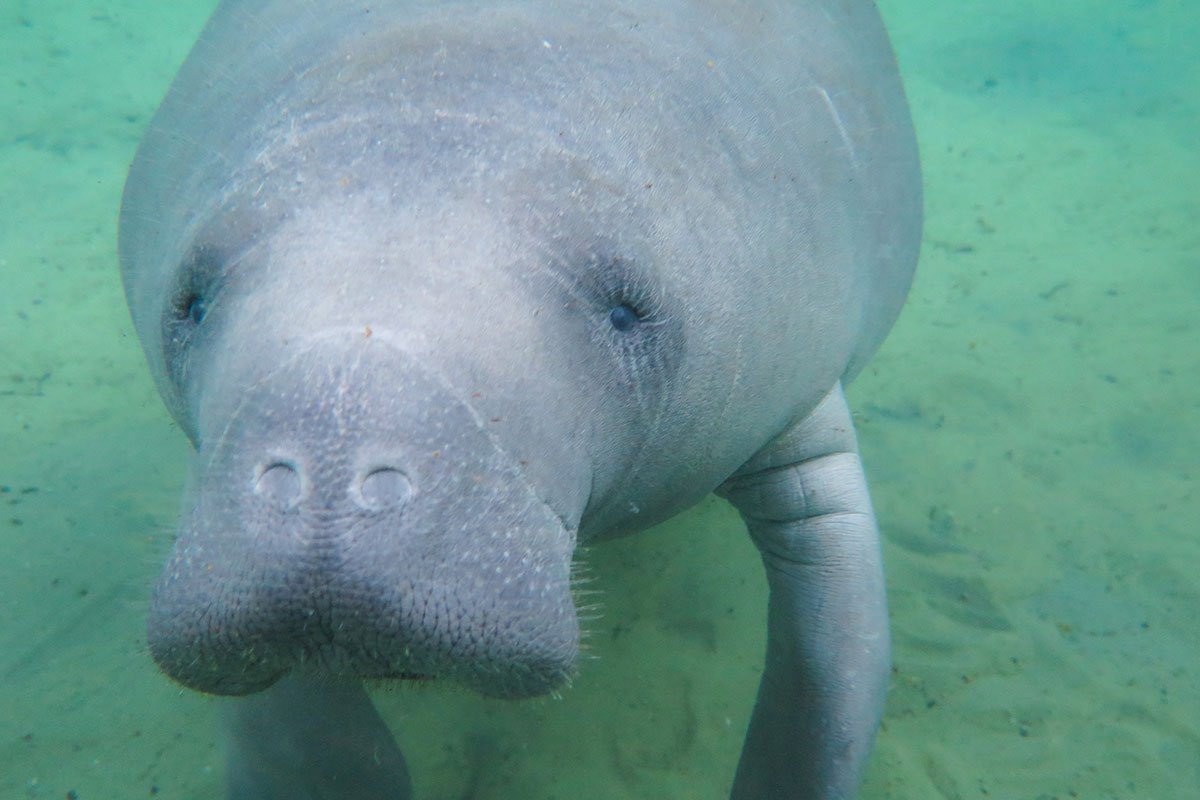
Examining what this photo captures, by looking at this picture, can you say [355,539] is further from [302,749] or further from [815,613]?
[815,613]

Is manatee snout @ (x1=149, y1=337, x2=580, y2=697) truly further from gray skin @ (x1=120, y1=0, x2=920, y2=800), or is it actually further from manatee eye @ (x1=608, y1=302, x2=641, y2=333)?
manatee eye @ (x1=608, y1=302, x2=641, y2=333)

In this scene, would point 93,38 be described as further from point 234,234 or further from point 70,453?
point 234,234

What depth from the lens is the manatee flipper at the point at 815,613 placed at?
3000 millimetres

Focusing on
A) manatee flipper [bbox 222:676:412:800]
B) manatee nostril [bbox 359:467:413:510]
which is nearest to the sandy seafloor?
manatee flipper [bbox 222:676:412:800]

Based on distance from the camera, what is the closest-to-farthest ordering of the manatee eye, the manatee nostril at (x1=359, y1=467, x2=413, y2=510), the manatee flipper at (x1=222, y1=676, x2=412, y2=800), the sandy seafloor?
the manatee nostril at (x1=359, y1=467, x2=413, y2=510) → the manatee eye → the manatee flipper at (x1=222, y1=676, x2=412, y2=800) → the sandy seafloor

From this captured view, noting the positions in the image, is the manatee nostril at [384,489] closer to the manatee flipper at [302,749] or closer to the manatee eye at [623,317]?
the manatee eye at [623,317]

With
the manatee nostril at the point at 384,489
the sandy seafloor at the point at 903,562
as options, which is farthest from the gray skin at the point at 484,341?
the sandy seafloor at the point at 903,562

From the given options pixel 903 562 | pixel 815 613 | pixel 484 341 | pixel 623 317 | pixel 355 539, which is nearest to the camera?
pixel 355 539

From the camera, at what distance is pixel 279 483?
1461 millimetres

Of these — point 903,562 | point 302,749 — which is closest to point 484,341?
point 302,749

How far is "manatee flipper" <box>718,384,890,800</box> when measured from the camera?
3000mm

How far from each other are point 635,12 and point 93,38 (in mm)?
13420

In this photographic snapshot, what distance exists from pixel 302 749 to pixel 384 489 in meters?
1.94

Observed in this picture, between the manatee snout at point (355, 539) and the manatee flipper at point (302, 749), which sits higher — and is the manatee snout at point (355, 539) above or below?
above
